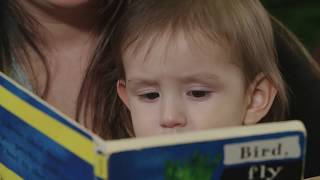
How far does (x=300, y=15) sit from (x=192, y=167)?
70.8 inches

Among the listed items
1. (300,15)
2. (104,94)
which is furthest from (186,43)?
(300,15)

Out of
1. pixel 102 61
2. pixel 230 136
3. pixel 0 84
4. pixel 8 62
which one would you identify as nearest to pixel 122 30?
pixel 102 61

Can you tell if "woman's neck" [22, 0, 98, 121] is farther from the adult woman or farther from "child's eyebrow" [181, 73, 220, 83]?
"child's eyebrow" [181, 73, 220, 83]

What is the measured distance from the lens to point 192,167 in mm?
586

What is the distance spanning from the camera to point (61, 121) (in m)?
0.62

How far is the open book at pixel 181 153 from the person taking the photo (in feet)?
1.85

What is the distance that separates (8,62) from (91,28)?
180mm

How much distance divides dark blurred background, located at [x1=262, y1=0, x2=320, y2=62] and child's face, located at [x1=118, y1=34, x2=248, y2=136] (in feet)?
4.46

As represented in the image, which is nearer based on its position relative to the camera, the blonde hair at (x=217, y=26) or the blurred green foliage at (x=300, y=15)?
the blonde hair at (x=217, y=26)

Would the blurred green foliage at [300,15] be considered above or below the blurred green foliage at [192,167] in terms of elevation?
above

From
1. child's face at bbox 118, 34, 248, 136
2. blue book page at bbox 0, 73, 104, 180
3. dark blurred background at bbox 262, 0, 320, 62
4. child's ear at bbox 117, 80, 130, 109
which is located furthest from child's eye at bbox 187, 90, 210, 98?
dark blurred background at bbox 262, 0, 320, 62

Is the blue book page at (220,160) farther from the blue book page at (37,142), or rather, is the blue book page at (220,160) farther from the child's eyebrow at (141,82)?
the child's eyebrow at (141,82)

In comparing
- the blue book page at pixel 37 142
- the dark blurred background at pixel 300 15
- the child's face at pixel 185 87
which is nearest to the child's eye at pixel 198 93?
the child's face at pixel 185 87

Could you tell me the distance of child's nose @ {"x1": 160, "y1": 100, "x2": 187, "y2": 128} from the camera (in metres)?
0.86
